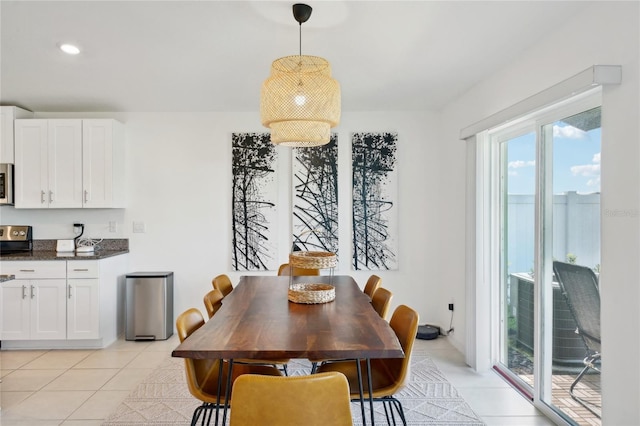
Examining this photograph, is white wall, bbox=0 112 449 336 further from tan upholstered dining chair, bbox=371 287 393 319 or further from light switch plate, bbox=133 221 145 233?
tan upholstered dining chair, bbox=371 287 393 319

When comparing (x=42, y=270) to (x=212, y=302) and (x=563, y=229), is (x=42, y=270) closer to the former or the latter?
(x=212, y=302)

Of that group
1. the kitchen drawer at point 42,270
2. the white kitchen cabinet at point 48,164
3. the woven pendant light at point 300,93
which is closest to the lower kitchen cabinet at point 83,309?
the kitchen drawer at point 42,270

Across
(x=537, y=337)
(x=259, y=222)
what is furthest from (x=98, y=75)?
(x=537, y=337)

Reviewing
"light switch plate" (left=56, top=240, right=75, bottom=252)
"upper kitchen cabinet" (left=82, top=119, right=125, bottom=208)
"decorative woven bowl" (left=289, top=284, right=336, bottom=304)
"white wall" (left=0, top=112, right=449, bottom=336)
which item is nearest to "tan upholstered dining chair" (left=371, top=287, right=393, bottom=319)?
"decorative woven bowl" (left=289, top=284, right=336, bottom=304)

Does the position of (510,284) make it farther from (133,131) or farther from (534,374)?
(133,131)

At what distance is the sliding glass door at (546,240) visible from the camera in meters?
2.40

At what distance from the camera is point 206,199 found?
4656 mm

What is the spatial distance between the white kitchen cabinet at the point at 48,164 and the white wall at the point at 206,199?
44 cm

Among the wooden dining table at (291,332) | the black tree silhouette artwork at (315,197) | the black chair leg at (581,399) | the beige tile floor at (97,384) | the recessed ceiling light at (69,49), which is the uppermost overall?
the recessed ceiling light at (69,49)

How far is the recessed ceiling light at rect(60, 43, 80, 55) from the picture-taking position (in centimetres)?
284

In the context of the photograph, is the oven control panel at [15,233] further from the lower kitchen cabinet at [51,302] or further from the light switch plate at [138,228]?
the light switch plate at [138,228]

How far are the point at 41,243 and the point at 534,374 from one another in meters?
5.07

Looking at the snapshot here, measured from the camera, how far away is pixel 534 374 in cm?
287

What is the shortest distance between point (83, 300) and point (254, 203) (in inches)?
77.7
